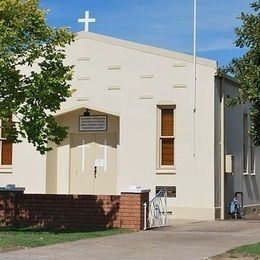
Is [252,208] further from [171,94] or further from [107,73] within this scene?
[107,73]

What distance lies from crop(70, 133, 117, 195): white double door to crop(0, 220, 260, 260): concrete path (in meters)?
5.36

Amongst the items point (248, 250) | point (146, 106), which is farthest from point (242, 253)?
point (146, 106)

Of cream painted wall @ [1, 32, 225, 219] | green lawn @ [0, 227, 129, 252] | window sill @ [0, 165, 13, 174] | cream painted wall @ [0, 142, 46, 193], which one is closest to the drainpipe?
cream painted wall @ [1, 32, 225, 219]

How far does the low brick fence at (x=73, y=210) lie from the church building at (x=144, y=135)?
4.20 metres

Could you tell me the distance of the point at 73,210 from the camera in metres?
19.0

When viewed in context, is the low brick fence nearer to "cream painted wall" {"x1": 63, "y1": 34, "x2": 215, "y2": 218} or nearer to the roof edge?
"cream painted wall" {"x1": 63, "y1": 34, "x2": 215, "y2": 218}

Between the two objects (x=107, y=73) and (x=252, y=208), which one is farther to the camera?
(x=252, y=208)

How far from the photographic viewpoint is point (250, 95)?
43.7 ft

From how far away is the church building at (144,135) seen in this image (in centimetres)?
2255

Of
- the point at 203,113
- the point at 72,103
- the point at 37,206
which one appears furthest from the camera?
the point at 72,103

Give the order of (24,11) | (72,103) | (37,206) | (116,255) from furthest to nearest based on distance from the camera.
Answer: (72,103) → (37,206) → (24,11) → (116,255)

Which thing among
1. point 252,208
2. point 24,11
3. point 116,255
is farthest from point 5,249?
point 252,208

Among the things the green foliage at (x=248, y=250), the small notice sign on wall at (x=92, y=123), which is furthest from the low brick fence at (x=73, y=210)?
the small notice sign on wall at (x=92, y=123)

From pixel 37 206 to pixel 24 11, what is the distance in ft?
19.7
